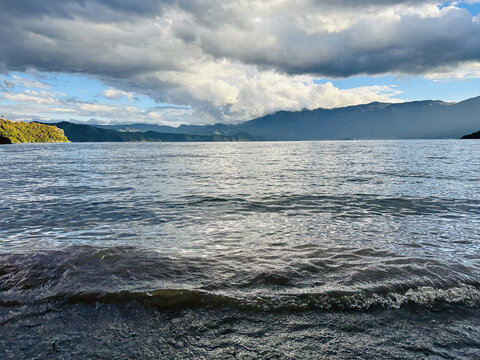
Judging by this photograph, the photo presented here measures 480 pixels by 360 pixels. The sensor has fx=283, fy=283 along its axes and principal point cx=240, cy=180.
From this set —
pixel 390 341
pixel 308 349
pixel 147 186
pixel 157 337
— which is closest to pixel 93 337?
pixel 157 337

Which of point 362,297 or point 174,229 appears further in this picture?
point 174,229

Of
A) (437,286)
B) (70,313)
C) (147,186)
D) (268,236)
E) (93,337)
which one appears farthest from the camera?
(147,186)

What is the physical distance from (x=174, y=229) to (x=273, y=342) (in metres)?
9.29

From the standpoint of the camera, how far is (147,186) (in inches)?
1100

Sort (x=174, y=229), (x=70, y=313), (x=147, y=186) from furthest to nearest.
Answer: (x=147, y=186), (x=174, y=229), (x=70, y=313)

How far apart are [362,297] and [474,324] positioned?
83.8 inches

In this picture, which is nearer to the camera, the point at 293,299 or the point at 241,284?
the point at 293,299

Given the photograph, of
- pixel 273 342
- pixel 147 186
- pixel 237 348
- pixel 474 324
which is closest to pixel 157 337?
pixel 237 348

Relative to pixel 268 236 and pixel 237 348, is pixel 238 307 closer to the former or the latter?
pixel 237 348

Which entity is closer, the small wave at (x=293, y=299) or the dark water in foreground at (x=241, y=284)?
the dark water in foreground at (x=241, y=284)

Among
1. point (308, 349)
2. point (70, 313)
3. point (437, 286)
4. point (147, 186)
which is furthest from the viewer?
point (147, 186)

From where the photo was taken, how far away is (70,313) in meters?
6.34

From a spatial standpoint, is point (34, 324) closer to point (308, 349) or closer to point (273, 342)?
point (273, 342)

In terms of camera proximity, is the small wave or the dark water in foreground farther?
the small wave
